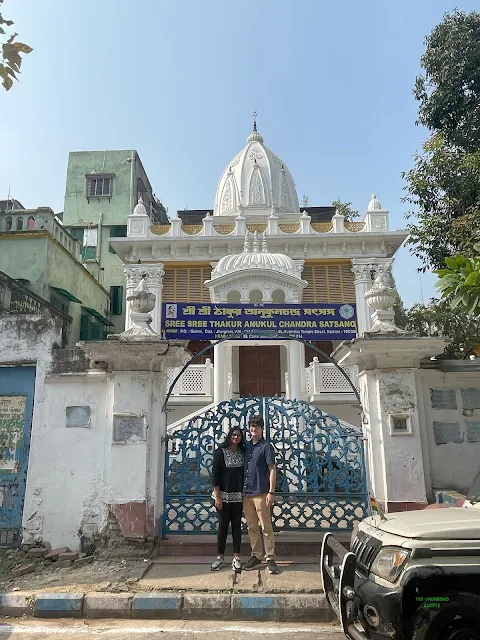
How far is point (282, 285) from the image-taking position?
1320 cm

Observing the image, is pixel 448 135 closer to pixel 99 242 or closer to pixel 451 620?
pixel 451 620

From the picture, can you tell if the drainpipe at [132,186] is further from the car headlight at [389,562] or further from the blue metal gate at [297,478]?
the car headlight at [389,562]

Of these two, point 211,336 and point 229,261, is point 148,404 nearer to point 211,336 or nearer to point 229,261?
point 211,336

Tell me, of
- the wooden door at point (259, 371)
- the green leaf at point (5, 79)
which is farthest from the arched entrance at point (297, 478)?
the wooden door at point (259, 371)

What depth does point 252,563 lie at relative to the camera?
4.99m

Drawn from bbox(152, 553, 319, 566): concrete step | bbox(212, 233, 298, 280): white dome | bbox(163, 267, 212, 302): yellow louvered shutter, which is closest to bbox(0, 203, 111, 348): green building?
bbox(163, 267, 212, 302): yellow louvered shutter

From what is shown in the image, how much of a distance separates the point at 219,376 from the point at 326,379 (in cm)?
284

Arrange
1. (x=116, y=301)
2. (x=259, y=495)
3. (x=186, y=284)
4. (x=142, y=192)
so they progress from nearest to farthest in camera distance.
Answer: (x=259, y=495), (x=186, y=284), (x=116, y=301), (x=142, y=192)

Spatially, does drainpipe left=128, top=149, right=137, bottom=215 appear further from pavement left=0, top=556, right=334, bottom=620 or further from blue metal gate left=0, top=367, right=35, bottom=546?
pavement left=0, top=556, right=334, bottom=620

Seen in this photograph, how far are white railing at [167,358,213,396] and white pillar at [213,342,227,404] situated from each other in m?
0.19

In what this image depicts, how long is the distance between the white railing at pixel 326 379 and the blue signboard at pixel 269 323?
257 inches

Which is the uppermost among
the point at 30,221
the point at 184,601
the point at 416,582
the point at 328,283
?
the point at 30,221

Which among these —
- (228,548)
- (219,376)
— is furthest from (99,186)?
(228,548)

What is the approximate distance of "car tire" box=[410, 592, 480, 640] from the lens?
2.62 m
